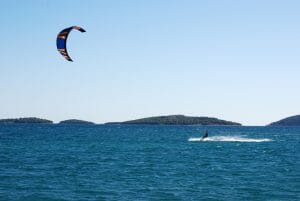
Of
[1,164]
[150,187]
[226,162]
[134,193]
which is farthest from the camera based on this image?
[226,162]

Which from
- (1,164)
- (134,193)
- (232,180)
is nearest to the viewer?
(134,193)

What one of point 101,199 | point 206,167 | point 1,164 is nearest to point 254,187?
point 101,199

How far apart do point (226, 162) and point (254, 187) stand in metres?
19.0

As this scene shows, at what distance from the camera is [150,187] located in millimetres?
32281

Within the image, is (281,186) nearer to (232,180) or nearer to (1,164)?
(232,180)

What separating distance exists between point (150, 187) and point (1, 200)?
374 inches

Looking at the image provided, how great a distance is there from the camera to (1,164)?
46.1 m

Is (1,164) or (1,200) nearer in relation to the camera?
(1,200)

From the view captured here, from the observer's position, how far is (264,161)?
53406 mm

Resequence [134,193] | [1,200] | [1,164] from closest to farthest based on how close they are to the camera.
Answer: [1,200] → [134,193] → [1,164]

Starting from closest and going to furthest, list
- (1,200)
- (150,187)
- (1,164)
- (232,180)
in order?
1. (1,200)
2. (150,187)
3. (232,180)
4. (1,164)

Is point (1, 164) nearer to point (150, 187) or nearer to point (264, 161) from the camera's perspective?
point (150, 187)

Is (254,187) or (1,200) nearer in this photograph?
(1,200)

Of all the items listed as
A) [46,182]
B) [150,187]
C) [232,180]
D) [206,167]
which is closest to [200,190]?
[150,187]
